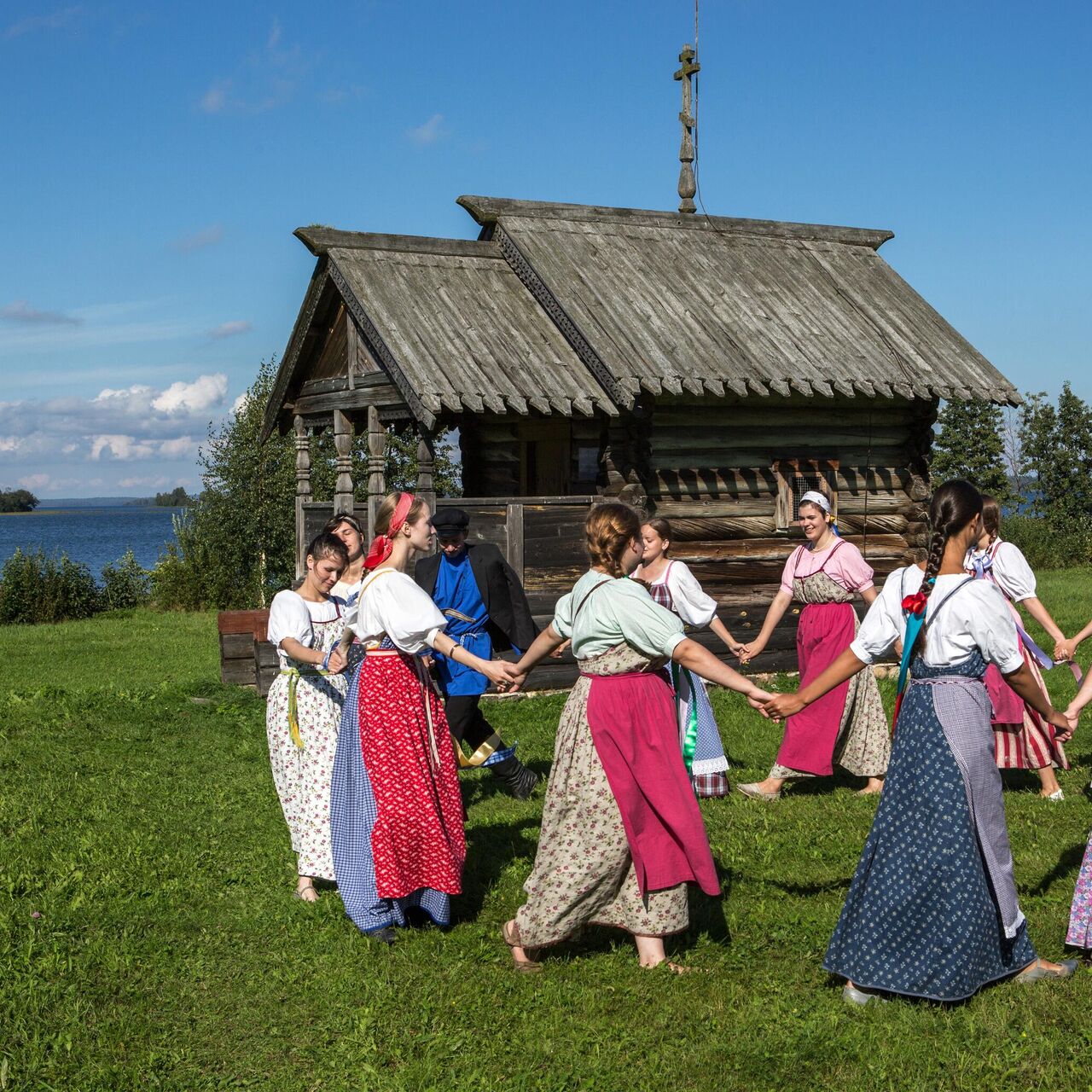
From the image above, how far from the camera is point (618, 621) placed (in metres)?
5.00

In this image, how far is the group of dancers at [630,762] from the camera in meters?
4.54

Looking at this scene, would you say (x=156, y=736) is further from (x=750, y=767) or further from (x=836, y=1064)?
(x=836, y=1064)

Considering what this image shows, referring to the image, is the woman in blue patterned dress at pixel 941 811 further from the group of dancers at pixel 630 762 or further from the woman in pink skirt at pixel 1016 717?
the woman in pink skirt at pixel 1016 717

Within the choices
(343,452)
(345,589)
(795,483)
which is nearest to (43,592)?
(343,452)

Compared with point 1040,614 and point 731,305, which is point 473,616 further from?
point 731,305

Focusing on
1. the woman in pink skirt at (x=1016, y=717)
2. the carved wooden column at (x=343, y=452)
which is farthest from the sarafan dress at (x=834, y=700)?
the carved wooden column at (x=343, y=452)

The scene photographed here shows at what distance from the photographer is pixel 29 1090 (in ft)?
14.0

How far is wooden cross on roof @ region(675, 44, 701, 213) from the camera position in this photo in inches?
594

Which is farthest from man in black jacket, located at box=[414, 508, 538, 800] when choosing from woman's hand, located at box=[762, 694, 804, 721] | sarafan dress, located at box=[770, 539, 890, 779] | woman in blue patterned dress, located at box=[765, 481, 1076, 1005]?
woman in blue patterned dress, located at box=[765, 481, 1076, 1005]

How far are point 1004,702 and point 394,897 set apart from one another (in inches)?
161

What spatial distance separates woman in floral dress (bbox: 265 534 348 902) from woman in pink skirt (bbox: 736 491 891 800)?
2.90 m

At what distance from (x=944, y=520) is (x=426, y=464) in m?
7.14

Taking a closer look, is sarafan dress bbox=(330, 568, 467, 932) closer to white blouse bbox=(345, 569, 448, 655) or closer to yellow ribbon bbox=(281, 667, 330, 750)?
white blouse bbox=(345, 569, 448, 655)

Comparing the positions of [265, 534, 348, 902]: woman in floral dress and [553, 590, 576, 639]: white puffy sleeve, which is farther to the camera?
[265, 534, 348, 902]: woman in floral dress
